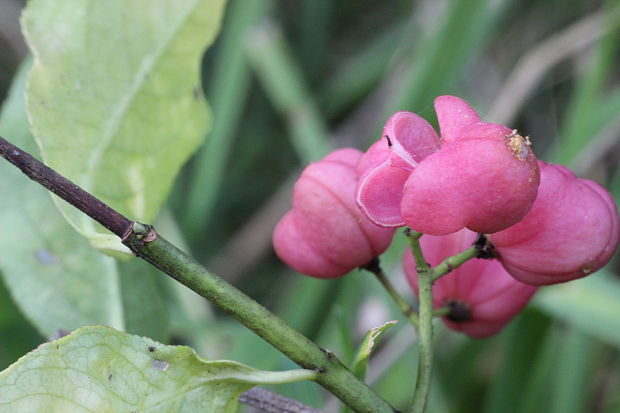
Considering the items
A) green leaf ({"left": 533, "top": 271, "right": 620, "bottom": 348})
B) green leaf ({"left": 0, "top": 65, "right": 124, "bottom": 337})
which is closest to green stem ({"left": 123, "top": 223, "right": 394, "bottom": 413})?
green leaf ({"left": 0, "top": 65, "right": 124, "bottom": 337})

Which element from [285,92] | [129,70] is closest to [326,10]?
[285,92]

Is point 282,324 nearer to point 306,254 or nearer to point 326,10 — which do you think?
point 306,254

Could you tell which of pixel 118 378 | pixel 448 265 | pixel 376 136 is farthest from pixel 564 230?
pixel 376 136

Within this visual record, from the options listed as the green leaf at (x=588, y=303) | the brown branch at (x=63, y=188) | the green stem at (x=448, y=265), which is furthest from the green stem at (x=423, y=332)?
the green leaf at (x=588, y=303)

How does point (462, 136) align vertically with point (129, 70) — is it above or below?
above

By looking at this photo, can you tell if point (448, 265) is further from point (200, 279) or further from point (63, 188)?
point (63, 188)

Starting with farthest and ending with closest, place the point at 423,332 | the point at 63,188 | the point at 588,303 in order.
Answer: the point at 588,303 → the point at 423,332 → the point at 63,188
